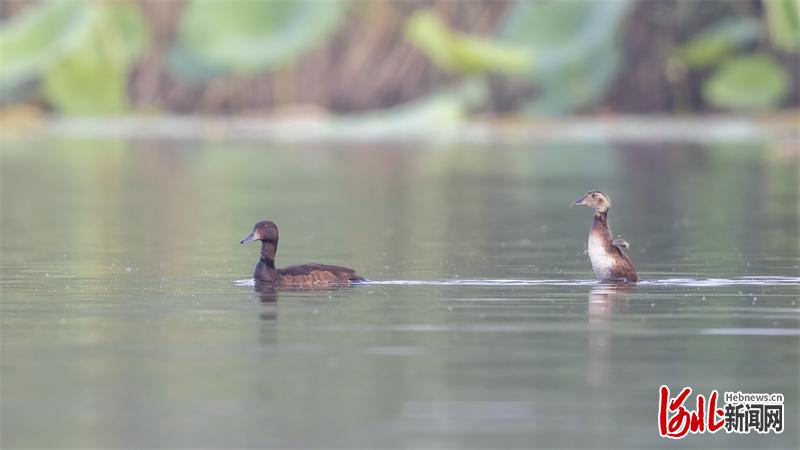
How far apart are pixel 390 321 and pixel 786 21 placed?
21.2 m

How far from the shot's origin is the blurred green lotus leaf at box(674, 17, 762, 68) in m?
34.0

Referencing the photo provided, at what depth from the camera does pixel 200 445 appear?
680cm

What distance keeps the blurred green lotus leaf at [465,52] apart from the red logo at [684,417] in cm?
2433

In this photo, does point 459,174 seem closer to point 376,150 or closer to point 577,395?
point 376,150

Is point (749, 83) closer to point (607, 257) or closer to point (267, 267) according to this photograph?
point (607, 257)

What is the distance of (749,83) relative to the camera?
34.0 meters

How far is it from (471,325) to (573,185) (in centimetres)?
1172

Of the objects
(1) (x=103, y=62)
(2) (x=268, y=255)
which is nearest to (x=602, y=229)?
(2) (x=268, y=255)

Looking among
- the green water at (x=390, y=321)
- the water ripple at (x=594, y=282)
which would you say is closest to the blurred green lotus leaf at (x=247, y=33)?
the green water at (x=390, y=321)

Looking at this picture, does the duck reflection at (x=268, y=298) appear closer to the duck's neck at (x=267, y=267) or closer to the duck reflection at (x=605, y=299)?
the duck's neck at (x=267, y=267)

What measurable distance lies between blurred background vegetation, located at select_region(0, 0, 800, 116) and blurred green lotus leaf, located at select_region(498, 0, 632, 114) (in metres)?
0.03

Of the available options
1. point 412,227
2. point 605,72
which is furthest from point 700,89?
point 412,227

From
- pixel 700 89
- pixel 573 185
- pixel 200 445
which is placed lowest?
pixel 200 445

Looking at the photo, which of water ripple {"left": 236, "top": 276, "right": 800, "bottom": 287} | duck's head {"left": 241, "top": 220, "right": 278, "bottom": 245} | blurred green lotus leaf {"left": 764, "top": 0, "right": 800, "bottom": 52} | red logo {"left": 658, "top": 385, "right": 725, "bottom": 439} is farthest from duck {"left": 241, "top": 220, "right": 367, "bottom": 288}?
blurred green lotus leaf {"left": 764, "top": 0, "right": 800, "bottom": 52}
